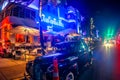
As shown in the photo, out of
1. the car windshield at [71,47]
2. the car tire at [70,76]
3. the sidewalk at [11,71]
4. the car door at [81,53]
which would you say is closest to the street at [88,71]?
the sidewalk at [11,71]

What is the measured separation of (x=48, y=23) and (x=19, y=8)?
6.37m

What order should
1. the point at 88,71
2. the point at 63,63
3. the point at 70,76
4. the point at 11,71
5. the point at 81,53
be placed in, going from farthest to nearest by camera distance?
1. the point at 11,71
2. the point at 88,71
3. the point at 81,53
4. the point at 70,76
5. the point at 63,63

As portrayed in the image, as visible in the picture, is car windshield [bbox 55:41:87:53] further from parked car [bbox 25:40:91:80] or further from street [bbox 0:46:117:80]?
street [bbox 0:46:117:80]

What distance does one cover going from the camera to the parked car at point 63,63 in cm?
628

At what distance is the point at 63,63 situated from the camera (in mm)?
6711

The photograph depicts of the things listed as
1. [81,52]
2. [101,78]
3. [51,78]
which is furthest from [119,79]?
[51,78]

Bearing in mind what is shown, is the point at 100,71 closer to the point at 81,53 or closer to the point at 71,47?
the point at 81,53

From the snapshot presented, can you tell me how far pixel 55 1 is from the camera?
30672 mm

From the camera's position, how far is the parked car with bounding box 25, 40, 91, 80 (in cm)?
628

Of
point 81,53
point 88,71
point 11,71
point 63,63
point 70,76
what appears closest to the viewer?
point 63,63

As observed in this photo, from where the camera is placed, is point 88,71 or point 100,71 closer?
point 88,71

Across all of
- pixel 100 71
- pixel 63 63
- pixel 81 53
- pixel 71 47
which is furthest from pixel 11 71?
pixel 100 71

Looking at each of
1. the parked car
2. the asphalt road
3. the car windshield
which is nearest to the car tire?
the parked car

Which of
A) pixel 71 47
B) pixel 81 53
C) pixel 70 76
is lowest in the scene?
pixel 70 76
